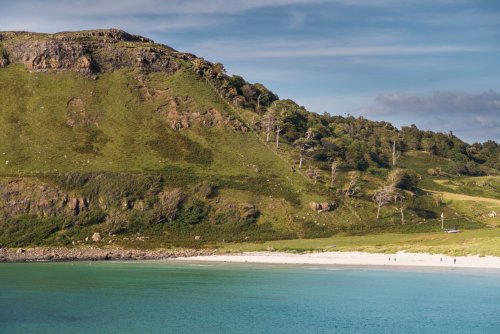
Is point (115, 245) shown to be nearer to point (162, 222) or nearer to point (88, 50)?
point (162, 222)

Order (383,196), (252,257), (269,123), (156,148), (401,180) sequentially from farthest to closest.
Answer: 1. (269,123)
2. (156,148)
3. (401,180)
4. (383,196)
5. (252,257)

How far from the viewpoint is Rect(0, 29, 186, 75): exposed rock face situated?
170 meters

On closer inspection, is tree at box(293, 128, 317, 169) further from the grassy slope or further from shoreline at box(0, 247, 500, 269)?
shoreline at box(0, 247, 500, 269)

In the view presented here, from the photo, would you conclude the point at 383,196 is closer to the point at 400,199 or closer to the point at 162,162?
the point at 400,199

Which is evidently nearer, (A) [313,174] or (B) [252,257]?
(B) [252,257]

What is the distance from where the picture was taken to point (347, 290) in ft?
208

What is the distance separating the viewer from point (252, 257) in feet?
318

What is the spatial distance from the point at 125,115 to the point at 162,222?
4431 centimetres

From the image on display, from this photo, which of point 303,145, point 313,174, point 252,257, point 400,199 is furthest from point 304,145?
point 252,257

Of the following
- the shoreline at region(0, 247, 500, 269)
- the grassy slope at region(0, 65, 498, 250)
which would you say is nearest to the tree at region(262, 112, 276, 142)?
the grassy slope at region(0, 65, 498, 250)

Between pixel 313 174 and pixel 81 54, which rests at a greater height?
pixel 81 54

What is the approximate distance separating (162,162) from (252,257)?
52.4m

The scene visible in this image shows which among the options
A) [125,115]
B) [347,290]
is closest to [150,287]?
[347,290]

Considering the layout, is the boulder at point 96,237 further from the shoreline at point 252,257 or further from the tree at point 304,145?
the tree at point 304,145
